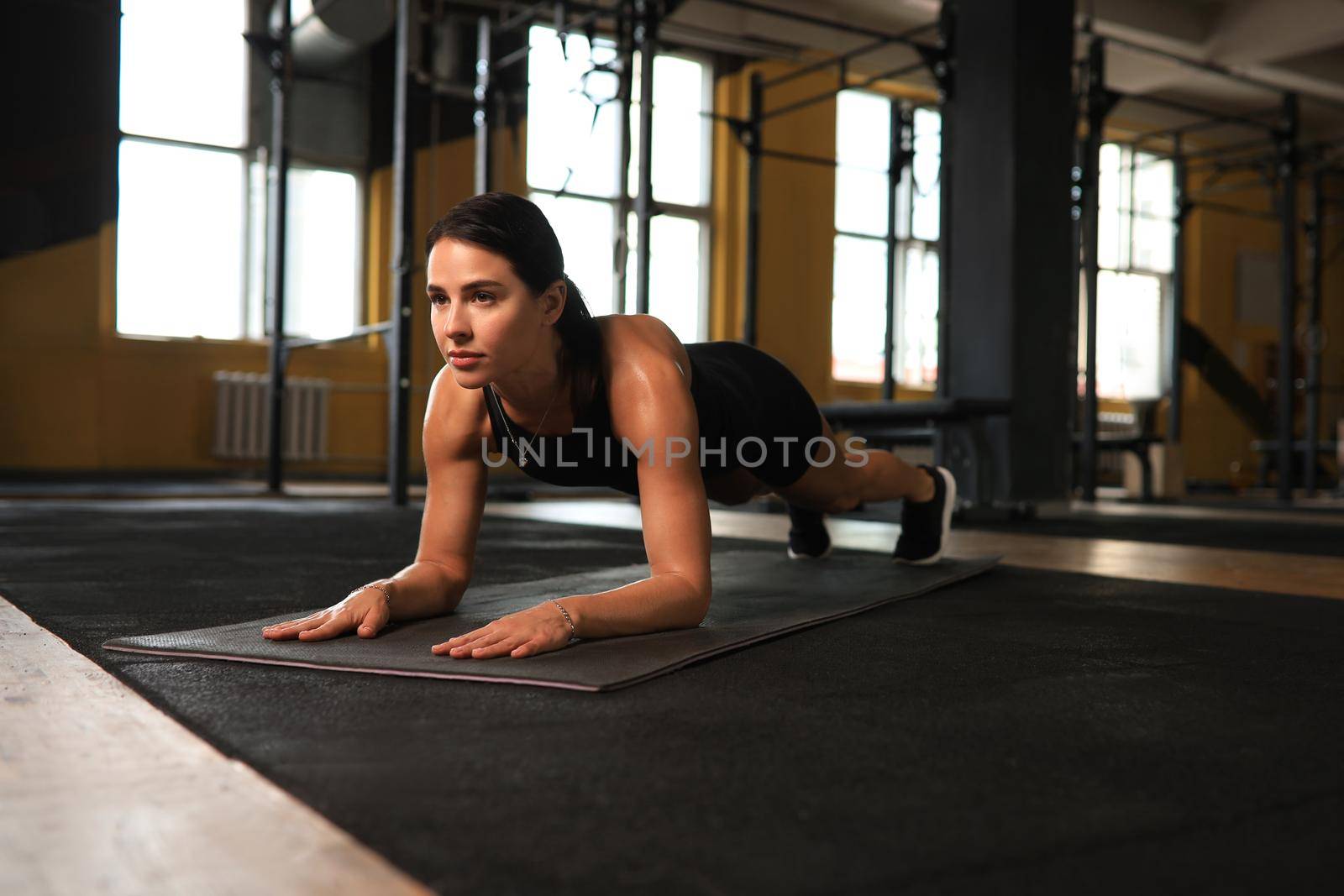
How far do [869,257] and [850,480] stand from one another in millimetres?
7374

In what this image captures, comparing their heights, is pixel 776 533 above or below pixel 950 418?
below

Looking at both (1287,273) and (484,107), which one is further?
(1287,273)

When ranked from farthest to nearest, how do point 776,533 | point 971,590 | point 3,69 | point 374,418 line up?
point 374,418
point 3,69
point 776,533
point 971,590

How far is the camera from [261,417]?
686cm

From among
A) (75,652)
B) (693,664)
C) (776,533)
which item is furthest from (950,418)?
(75,652)

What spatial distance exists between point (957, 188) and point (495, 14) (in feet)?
13.5

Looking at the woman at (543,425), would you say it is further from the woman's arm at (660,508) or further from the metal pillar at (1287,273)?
the metal pillar at (1287,273)

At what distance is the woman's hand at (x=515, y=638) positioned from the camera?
1.22 m

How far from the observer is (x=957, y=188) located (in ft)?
15.5

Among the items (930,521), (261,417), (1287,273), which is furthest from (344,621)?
(1287,273)

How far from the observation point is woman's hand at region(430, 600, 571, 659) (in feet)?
4.00

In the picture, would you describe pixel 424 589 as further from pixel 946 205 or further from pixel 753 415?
pixel 946 205

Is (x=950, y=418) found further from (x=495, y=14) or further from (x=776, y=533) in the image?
(x=495, y=14)

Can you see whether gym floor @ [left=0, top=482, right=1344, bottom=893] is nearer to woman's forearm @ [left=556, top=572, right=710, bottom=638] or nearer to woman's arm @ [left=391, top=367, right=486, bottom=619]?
woman's forearm @ [left=556, top=572, right=710, bottom=638]
